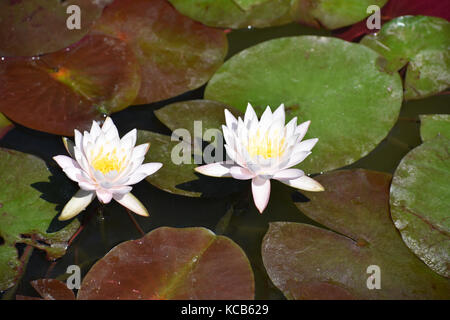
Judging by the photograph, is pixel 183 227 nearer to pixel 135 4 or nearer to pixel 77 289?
pixel 77 289

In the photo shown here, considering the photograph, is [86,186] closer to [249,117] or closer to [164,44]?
[249,117]

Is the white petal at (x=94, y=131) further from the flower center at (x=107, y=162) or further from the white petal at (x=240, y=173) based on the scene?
the white petal at (x=240, y=173)

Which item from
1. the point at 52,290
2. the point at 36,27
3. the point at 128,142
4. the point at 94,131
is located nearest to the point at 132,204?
the point at 128,142

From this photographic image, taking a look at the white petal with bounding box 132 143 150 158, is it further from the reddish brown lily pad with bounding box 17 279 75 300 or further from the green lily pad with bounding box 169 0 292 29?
the green lily pad with bounding box 169 0 292 29
